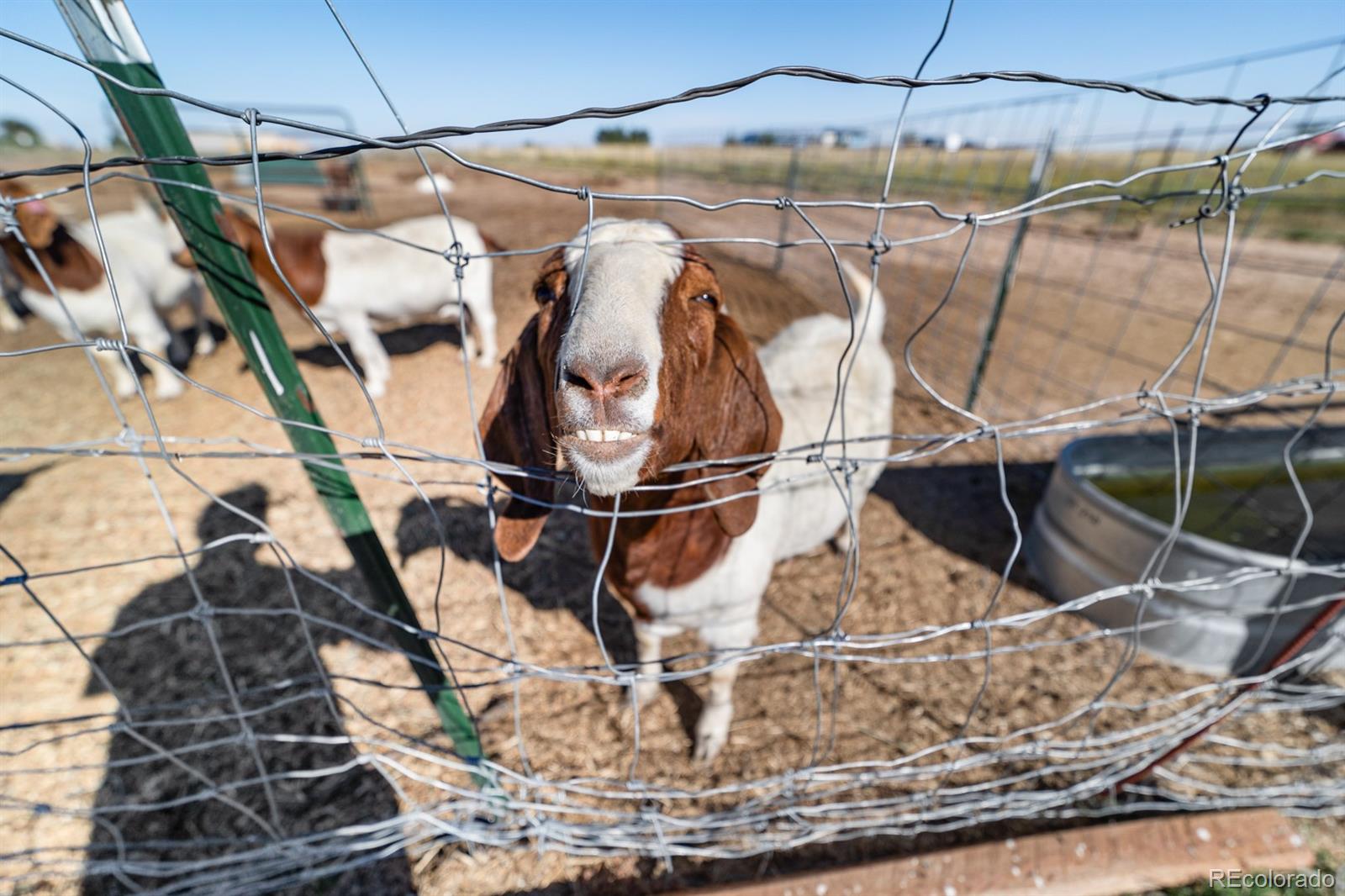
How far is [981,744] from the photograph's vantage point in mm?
2557

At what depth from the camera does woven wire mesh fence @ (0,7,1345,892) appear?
4.31 feet

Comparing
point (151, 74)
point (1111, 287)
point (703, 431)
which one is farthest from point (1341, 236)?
point (151, 74)

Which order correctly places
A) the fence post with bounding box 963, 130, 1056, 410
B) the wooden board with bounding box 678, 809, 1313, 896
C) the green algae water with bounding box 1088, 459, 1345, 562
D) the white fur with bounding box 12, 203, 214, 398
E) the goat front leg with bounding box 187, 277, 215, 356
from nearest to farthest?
the wooden board with bounding box 678, 809, 1313, 896 → the green algae water with bounding box 1088, 459, 1345, 562 → the fence post with bounding box 963, 130, 1056, 410 → the white fur with bounding box 12, 203, 214, 398 → the goat front leg with bounding box 187, 277, 215, 356

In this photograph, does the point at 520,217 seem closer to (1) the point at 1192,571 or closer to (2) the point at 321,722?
(2) the point at 321,722

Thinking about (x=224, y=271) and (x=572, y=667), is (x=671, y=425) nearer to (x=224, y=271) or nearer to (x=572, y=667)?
(x=572, y=667)

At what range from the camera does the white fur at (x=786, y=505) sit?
213cm

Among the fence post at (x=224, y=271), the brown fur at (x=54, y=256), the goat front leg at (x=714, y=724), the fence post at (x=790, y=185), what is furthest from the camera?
the fence post at (x=790, y=185)

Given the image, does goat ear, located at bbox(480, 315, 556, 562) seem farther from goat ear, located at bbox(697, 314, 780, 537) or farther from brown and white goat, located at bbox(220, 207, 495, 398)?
brown and white goat, located at bbox(220, 207, 495, 398)

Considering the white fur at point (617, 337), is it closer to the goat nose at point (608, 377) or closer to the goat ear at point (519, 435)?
the goat nose at point (608, 377)

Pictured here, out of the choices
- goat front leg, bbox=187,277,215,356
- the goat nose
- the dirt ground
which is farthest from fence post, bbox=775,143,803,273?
the goat nose

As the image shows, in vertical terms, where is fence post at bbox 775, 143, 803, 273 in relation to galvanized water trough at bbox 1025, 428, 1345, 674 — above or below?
above

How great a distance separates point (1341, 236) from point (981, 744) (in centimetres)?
1922

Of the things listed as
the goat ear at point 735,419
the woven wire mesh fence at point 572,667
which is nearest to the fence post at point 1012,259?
the woven wire mesh fence at point 572,667

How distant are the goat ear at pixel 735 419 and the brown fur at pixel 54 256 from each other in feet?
17.2
